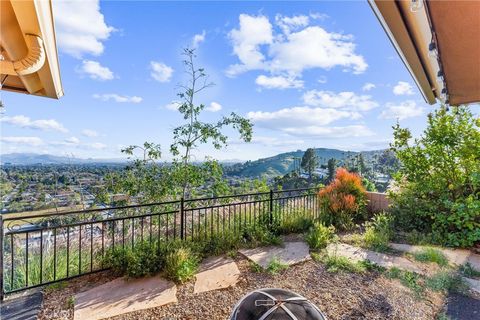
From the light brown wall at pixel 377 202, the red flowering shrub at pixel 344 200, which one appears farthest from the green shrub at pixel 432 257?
the light brown wall at pixel 377 202

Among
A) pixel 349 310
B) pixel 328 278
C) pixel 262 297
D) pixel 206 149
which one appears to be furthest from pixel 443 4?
pixel 206 149

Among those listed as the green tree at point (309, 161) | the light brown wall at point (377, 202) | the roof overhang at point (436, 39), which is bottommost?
the light brown wall at point (377, 202)

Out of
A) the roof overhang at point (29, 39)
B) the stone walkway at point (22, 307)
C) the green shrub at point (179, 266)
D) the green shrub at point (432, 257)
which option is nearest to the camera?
the roof overhang at point (29, 39)

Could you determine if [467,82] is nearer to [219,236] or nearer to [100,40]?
[219,236]

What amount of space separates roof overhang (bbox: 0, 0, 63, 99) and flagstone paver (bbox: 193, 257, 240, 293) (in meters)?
2.56

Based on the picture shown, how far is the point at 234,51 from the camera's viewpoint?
6340 millimetres

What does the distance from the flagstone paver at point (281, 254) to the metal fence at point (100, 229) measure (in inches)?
20.8

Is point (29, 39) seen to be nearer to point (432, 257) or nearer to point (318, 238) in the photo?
point (318, 238)

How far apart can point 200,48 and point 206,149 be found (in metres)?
2.23

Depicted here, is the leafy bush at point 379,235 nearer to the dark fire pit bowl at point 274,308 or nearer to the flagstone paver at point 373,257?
the flagstone paver at point 373,257

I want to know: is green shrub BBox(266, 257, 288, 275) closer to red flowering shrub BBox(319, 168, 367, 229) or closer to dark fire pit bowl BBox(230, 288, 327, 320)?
dark fire pit bowl BBox(230, 288, 327, 320)

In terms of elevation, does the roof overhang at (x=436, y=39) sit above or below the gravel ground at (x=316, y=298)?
above

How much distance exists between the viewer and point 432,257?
354cm

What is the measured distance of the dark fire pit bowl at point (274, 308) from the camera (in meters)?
1.54
